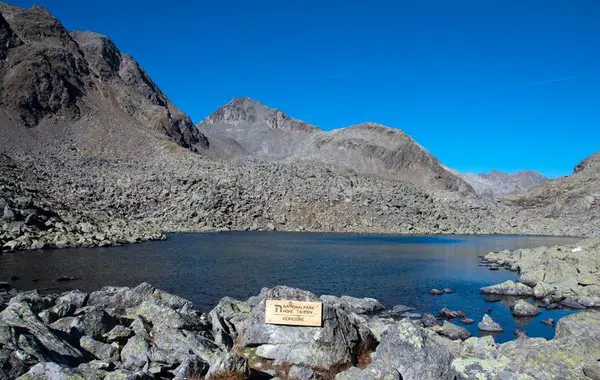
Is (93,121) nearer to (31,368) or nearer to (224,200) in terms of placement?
(224,200)

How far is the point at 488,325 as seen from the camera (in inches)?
926

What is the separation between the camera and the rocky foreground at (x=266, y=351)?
10719mm

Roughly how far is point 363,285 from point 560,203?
6068 inches

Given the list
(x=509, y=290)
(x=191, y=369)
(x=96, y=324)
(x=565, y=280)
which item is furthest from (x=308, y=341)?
(x=565, y=280)

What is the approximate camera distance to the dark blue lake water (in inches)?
1179

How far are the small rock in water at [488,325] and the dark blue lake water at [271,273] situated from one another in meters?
0.45

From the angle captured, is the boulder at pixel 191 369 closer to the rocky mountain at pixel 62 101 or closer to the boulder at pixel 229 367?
the boulder at pixel 229 367

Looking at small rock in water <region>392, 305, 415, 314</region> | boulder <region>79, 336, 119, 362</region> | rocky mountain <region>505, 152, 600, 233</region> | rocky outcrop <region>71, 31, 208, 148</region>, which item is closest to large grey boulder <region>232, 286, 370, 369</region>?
boulder <region>79, 336, 119, 362</region>

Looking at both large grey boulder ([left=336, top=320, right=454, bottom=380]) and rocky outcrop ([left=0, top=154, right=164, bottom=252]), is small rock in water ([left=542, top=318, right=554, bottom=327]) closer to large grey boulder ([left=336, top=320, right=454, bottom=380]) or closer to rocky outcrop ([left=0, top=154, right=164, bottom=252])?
large grey boulder ([left=336, top=320, right=454, bottom=380])

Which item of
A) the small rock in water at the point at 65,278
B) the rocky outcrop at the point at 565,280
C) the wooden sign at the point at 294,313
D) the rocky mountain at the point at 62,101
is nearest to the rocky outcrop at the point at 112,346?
the wooden sign at the point at 294,313

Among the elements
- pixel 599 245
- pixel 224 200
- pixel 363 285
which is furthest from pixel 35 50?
pixel 599 245

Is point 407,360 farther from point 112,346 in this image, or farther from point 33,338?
point 33,338

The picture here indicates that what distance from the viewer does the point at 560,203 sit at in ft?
533

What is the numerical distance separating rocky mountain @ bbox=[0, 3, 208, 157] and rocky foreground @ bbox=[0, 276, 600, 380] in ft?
369
